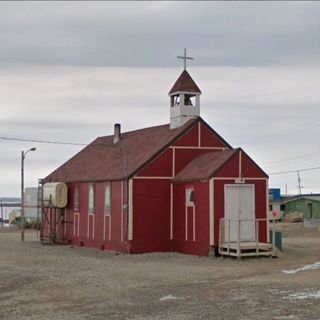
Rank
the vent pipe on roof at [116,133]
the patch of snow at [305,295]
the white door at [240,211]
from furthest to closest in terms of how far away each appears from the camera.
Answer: the vent pipe on roof at [116,133], the white door at [240,211], the patch of snow at [305,295]

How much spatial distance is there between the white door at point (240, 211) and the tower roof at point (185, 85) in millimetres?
6059

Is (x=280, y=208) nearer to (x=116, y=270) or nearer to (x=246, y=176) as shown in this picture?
(x=246, y=176)

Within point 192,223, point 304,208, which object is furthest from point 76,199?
point 304,208

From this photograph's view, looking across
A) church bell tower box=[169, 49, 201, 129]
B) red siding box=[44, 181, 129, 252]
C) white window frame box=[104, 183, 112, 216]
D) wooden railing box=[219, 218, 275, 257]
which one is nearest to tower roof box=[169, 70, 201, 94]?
church bell tower box=[169, 49, 201, 129]

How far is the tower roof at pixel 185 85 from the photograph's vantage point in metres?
30.0

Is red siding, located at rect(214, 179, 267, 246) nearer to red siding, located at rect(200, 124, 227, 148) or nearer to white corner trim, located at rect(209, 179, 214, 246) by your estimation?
white corner trim, located at rect(209, 179, 214, 246)

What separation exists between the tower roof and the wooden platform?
822 cm

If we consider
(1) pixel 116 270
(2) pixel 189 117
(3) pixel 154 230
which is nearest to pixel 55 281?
(1) pixel 116 270

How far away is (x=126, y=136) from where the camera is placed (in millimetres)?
35062

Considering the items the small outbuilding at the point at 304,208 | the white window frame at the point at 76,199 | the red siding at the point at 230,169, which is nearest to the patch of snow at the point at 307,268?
the red siding at the point at 230,169

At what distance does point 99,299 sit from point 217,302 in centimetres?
268

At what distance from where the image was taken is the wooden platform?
24.2 m

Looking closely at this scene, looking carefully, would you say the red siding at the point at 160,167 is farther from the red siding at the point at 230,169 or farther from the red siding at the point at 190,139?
the red siding at the point at 230,169

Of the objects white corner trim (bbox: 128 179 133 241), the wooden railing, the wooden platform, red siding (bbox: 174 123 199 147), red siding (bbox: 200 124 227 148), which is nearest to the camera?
the wooden platform
